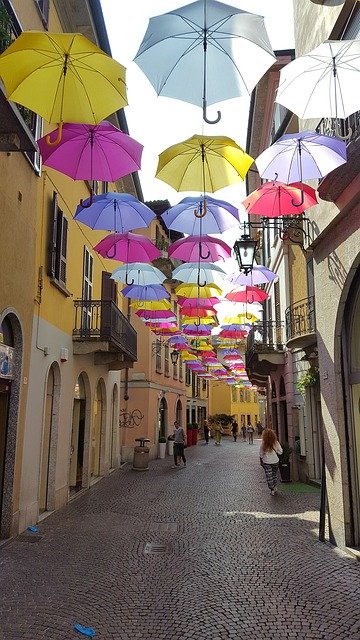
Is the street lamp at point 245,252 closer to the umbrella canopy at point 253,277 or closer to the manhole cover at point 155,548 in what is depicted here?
the umbrella canopy at point 253,277

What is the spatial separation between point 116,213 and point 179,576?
6214 millimetres

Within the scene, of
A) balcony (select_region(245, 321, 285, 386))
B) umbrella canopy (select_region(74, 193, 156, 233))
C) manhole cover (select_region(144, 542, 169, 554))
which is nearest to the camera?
manhole cover (select_region(144, 542, 169, 554))

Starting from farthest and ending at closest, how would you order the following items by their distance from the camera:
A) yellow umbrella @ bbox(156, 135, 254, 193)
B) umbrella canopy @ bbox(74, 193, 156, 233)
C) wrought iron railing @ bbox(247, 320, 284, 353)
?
wrought iron railing @ bbox(247, 320, 284, 353) → umbrella canopy @ bbox(74, 193, 156, 233) → yellow umbrella @ bbox(156, 135, 254, 193)

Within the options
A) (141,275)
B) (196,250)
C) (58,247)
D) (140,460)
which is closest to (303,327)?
(141,275)

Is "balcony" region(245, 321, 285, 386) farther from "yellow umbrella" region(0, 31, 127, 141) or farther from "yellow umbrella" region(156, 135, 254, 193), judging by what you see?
"yellow umbrella" region(0, 31, 127, 141)

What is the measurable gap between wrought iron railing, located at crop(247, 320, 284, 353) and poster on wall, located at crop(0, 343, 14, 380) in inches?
446

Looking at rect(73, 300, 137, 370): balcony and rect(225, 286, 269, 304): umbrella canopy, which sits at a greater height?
rect(225, 286, 269, 304): umbrella canopy

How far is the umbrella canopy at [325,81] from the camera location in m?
5.65

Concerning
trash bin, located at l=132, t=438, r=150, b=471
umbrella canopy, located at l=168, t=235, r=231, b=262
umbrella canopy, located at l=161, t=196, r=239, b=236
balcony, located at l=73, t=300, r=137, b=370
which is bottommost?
trash bin, located at l=132, t=438, r=150, b=471

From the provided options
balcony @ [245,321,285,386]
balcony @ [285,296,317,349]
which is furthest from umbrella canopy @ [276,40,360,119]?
balcony @ [245,321,285,386]

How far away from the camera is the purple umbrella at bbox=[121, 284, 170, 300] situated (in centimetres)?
1405

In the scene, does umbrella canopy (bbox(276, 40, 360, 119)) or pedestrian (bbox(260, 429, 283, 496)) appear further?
pedestrian (bbox(260, 429, 283, 496))

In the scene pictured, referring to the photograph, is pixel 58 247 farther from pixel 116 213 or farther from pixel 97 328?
pixel 97 328

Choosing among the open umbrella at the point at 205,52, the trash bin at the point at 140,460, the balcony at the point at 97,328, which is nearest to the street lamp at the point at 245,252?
the open umbrella at the point at 205,52
